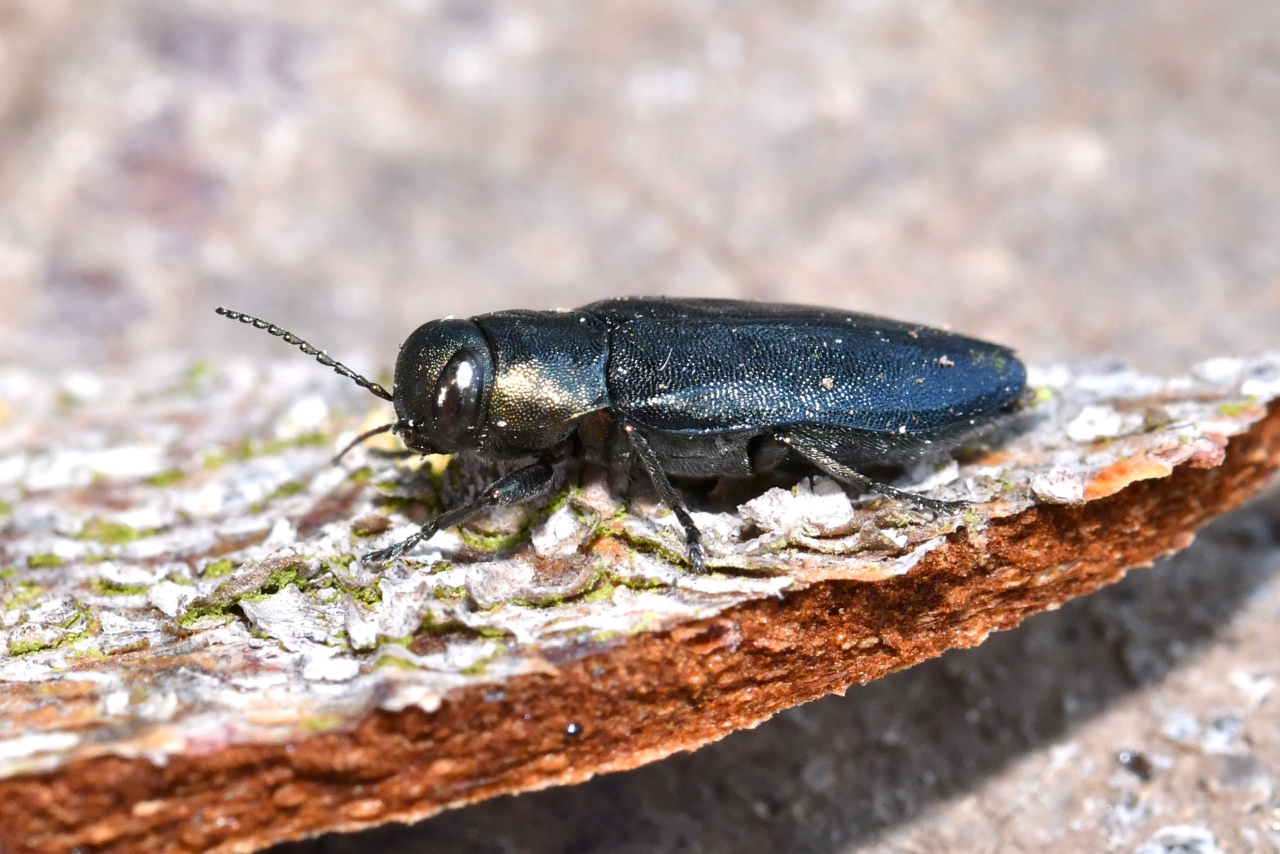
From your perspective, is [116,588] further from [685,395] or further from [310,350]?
[685,395]

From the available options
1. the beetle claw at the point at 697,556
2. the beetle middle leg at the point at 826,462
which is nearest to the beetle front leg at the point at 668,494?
the beetle claw at the point at 697,556

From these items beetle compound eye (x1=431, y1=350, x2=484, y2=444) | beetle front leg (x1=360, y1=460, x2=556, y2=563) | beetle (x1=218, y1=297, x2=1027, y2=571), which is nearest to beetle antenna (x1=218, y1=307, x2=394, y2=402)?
beetle (x1=218, y1=297, x2=1027, y2=571)

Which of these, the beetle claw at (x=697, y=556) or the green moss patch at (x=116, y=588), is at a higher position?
the beetle claw at (x=697, y=556)

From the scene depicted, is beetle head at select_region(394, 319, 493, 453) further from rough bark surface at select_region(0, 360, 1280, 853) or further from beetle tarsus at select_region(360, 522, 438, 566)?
rough bark surface at select_region(0, 360, 1280, 853)

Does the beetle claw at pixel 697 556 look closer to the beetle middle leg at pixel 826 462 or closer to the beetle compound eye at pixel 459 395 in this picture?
the beetle middle leg at pixel 826 462

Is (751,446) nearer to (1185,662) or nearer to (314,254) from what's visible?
(1185,662)

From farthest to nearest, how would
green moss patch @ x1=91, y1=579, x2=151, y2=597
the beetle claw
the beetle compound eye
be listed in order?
the beetle compound eye, green moss patch @ x1=91, y1=579, x2=151, y2=597, the beetle claw

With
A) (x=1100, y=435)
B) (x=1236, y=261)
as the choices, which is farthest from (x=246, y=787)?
(x=1236, y=261)

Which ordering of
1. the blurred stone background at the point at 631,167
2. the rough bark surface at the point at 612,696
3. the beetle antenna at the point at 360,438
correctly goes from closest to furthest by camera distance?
the rough bark surface at the point at 612,696 < the beetle antenna at the point at 360,438 < the blurred stone background at the point at 631,167
